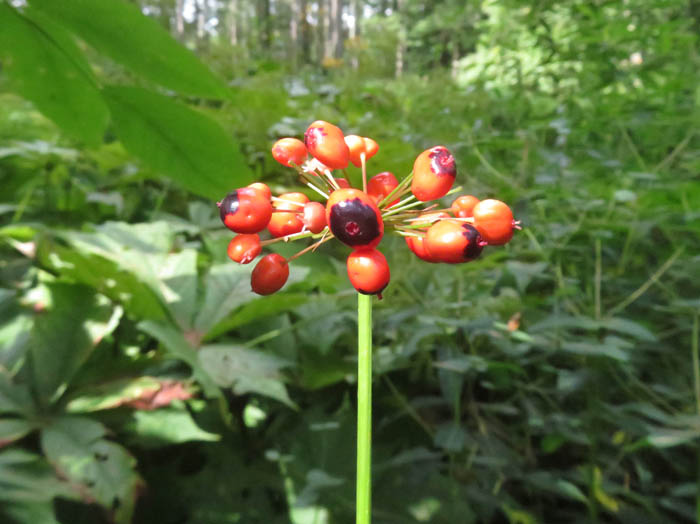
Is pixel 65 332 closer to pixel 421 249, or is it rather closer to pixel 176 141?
pixel 176 141

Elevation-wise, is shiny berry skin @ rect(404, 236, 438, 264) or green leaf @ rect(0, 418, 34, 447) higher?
shiny berry skin @ rect(404, 236, 438, 264)

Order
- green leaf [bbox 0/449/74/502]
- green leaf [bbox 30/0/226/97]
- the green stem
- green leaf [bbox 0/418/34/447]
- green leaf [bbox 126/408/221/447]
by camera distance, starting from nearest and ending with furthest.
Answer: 1. the green stem
2. green leaf [bbox 30/0/226/97]
3. green leaf [bbox 0/449/74/502]
4. green leaf [bbox 0/418/34/447]
5. green leaf [bbox 126/408/221/447]

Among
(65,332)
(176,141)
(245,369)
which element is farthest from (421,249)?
(65,332)

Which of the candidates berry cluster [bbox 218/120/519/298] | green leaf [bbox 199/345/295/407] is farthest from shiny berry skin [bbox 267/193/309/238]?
green leaf [bbox 199/345/295/407]

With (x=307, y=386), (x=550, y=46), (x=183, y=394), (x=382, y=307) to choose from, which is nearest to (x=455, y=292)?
(x=382, y=307)

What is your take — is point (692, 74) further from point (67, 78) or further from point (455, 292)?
point (67, 78)

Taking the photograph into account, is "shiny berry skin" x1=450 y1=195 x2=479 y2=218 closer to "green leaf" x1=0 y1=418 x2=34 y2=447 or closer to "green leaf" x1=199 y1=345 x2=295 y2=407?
"green leaf" x1=199 y1=345 x2=295 y2=407

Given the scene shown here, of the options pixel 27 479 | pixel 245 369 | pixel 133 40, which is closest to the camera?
pixel 133 40
